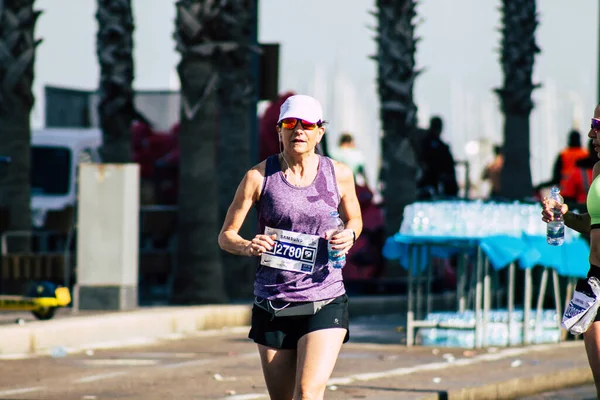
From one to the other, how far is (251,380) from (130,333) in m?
3.57

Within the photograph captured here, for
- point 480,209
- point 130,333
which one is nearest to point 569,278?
point 480,209

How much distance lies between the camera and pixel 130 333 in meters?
14.8

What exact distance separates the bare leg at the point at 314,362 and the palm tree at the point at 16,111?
12.2 metres

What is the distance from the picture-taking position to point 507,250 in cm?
1385

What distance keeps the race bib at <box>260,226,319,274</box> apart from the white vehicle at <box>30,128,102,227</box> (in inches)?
658

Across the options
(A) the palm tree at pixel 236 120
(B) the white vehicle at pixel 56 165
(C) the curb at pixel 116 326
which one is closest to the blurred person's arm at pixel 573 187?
(A) the palm tree at pixel 236 120

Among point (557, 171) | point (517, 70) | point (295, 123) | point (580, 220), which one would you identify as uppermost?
point (295, 123)

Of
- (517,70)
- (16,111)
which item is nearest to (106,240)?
Answer: (16,111)

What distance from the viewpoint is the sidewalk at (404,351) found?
11.2 m

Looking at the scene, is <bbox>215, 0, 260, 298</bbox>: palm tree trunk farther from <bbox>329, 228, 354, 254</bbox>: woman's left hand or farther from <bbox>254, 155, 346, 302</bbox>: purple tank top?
<bbox>329, 228, 354, 254</bbox>: woman's left hand

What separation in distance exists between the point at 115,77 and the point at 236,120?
10.1ft

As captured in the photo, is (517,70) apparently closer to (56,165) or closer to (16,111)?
(56,165)

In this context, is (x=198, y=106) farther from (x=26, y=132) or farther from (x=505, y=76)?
(x=505, y=76)

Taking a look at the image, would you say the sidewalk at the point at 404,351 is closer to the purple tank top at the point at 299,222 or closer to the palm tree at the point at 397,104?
the purple tank top at the point at 299,222
